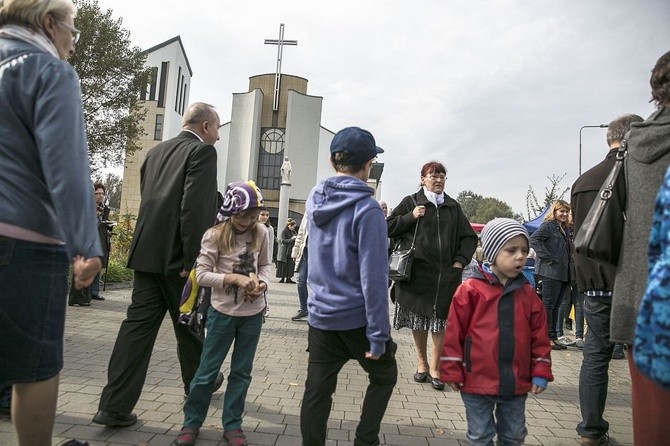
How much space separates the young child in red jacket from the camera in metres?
2.77

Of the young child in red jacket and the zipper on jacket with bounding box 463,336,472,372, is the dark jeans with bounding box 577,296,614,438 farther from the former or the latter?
the zipper on jacket with bounding box 463,336,472,372

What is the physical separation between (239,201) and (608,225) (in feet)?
7.09

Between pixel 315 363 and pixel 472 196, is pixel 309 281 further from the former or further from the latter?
pixel 472 196

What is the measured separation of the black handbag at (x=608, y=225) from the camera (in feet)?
8.28

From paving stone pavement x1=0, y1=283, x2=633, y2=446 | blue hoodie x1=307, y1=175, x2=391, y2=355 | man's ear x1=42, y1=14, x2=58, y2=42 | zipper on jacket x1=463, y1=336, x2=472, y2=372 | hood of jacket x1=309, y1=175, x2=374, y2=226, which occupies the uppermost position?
man's ear x1=42, y1=14, x2=58, y2=42

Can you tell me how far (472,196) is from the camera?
450ft

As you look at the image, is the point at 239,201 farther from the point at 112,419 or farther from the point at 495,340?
the point at 495,340

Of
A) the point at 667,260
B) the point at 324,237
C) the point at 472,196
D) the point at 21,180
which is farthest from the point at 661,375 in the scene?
the point at 472,196

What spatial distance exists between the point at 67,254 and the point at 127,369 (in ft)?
5.35

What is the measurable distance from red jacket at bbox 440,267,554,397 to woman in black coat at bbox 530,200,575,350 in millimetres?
5182

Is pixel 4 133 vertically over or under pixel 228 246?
over

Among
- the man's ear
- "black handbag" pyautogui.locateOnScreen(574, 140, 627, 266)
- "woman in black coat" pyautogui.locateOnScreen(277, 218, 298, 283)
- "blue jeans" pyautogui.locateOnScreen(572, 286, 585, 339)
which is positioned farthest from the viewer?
"woman in black coat" pyautogui.locateOnScreen(277, 218, 298, 283)

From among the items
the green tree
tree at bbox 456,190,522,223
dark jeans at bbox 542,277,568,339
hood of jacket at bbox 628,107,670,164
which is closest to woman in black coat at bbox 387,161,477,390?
hood of jacket at bbox 628,107,670,164

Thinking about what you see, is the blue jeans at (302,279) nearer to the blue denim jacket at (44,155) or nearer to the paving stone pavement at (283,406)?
the paving stone pavement at (283,406)
